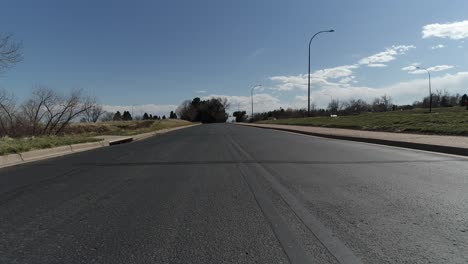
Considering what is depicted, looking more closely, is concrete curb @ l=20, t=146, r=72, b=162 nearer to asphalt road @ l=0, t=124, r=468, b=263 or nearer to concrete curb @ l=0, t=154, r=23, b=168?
concrete curb @ l=0, t=154, r=23, b=168

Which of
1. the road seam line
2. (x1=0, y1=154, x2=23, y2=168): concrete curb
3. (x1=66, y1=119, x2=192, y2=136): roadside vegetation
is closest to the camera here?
the road seam line

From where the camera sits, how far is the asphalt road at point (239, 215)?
13.9ft

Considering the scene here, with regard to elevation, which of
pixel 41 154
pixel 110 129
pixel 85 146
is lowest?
pixel 110 129

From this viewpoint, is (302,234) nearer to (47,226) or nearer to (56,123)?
(47,226)

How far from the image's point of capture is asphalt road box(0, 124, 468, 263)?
4.23m

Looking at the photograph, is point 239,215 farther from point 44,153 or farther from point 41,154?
point 44,153

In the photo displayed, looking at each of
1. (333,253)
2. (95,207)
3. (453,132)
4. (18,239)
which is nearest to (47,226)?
(18,239)

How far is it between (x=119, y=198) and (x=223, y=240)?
3.14m

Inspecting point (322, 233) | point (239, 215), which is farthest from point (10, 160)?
point (322, 233)

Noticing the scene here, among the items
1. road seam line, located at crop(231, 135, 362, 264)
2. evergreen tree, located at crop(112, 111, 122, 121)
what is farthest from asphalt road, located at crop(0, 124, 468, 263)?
evergreen tree, located at crop(112, 111, 122, 121)

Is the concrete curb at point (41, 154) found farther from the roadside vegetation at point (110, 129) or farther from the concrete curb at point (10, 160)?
the roadside vegetation at point (110, 129)

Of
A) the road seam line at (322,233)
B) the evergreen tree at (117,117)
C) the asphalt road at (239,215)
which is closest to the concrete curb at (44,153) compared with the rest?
the asphalt road at (239,215)

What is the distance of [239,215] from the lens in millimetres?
5770

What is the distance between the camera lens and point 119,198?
7074 millimetres
